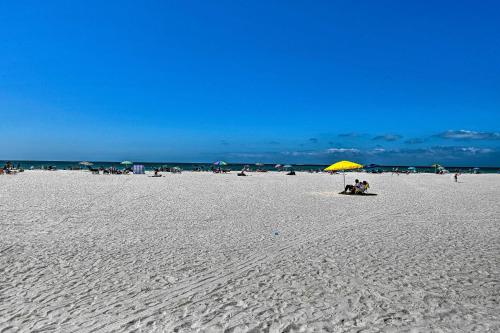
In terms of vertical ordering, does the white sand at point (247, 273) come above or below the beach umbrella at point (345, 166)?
below

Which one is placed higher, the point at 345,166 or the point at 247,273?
the point at 345,166

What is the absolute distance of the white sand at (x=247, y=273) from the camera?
4.73 meters

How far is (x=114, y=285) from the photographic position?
596 cm

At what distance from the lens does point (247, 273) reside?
6.64 m

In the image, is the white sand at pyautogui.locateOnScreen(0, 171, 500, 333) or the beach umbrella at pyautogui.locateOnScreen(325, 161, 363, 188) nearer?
the white sand at pyautogui.locateOnScreen(0, 171, 500, 333)

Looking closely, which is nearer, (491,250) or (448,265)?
(448,265)

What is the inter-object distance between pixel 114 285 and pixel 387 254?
5946mm

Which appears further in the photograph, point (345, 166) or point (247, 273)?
point (345, 166)

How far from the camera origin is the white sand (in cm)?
473

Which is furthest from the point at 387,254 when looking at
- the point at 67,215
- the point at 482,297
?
the point at 67,215

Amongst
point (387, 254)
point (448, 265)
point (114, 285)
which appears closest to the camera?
point (114, 285)

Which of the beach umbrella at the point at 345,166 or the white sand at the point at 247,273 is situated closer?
the white sand at the point at 247,273

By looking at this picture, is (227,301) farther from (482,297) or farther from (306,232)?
(306,232)

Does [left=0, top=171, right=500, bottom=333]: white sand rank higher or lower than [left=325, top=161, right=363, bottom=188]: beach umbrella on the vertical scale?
lower
